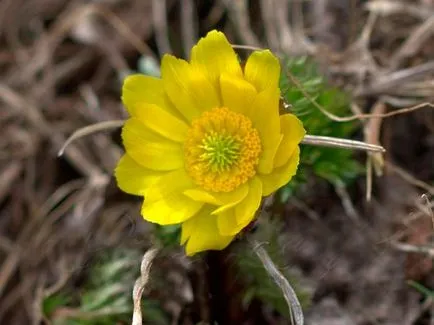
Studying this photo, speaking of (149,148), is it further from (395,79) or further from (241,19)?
(241,19)

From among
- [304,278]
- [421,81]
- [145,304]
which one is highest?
[421,81]

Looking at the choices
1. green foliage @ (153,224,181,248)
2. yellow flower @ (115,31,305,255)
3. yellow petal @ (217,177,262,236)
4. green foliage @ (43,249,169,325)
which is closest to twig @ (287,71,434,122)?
yellow flower @ (115,31,305,255)

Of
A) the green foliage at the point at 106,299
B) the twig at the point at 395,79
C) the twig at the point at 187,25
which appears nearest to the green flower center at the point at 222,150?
the green foliage at the point at 106,299

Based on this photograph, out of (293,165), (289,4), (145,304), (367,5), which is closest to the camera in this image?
(293,165)

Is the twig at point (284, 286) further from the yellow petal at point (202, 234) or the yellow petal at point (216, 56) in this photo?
the yellow petal at point (216, 56)

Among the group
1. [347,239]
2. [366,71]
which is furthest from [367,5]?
[347,239]

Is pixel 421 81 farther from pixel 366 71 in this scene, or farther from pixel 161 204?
pixel 161 204

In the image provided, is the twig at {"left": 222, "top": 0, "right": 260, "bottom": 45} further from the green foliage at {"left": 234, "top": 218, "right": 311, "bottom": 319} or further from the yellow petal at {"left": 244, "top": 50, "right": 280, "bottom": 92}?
the yellow petal at {"left": 244, "top": 50, "right": 280, "bottom": 92}
